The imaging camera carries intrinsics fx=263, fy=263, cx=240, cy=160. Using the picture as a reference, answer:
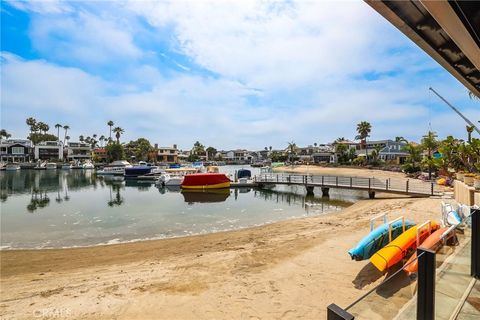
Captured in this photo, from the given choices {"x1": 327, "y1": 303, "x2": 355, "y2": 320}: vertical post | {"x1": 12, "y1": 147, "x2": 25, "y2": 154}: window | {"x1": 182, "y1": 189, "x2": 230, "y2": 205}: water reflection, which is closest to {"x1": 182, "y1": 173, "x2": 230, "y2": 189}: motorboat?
{"x1": 182, "y1": 189, "x2": 230, "y2": 205}: water reflection

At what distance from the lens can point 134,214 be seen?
22.6 meters

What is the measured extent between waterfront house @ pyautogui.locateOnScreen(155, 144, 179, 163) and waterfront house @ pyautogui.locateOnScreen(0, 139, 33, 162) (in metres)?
48.9

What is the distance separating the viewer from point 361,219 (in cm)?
1675

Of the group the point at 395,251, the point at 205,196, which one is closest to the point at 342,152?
the point at 205,196

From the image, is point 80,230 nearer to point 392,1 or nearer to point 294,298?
point 294,298

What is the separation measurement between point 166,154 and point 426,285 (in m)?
119

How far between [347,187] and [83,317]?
26.5 m

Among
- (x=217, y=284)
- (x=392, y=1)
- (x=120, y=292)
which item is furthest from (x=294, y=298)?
(x=392, y=1)

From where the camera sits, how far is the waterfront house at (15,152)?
101 meters

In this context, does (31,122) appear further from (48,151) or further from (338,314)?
(338,314)

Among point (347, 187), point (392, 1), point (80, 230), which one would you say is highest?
point (392, 1)

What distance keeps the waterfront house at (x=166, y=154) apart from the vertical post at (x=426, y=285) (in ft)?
384

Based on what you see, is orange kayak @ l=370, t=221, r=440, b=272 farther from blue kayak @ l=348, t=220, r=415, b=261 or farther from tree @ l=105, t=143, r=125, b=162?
tree @ l=105, t=143, r=125, b=162

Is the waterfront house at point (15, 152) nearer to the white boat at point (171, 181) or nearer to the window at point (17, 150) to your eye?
the window at point (17, 150)
